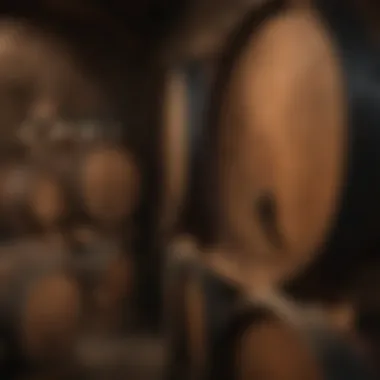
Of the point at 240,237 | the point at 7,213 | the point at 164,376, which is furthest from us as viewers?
the point at 7,213

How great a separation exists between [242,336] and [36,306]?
1290 mm

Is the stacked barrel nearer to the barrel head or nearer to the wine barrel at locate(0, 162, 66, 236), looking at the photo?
the wine barrel at locate(0, 162, 66, 236)

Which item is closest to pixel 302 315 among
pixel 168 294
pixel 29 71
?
pixel 168 294

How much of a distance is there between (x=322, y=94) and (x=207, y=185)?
2.46ft

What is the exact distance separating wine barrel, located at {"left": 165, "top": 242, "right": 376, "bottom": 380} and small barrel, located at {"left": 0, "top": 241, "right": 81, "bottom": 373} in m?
0.57

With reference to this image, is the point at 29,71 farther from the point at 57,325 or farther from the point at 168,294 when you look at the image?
the point at 168,294

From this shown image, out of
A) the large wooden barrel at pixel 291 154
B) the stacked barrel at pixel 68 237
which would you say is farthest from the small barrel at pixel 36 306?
the large wooden barrel at pixel 291 154

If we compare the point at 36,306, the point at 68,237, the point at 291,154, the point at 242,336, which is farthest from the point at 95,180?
the point at 291,154

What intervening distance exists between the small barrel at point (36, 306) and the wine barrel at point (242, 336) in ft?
1.87

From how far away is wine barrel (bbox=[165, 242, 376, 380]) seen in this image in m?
0.87

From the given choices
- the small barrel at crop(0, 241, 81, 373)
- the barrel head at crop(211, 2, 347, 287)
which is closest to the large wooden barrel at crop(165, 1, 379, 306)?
the barrel head at crop(211, 2, 347, 287)

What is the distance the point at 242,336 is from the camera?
1.26 meters

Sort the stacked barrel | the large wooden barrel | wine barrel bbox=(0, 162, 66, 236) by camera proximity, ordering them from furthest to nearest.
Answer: wine barrel bbox=(0, 162, 66, 236) < the stacked barrel < the large wooden barrel

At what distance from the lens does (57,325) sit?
2506mm
